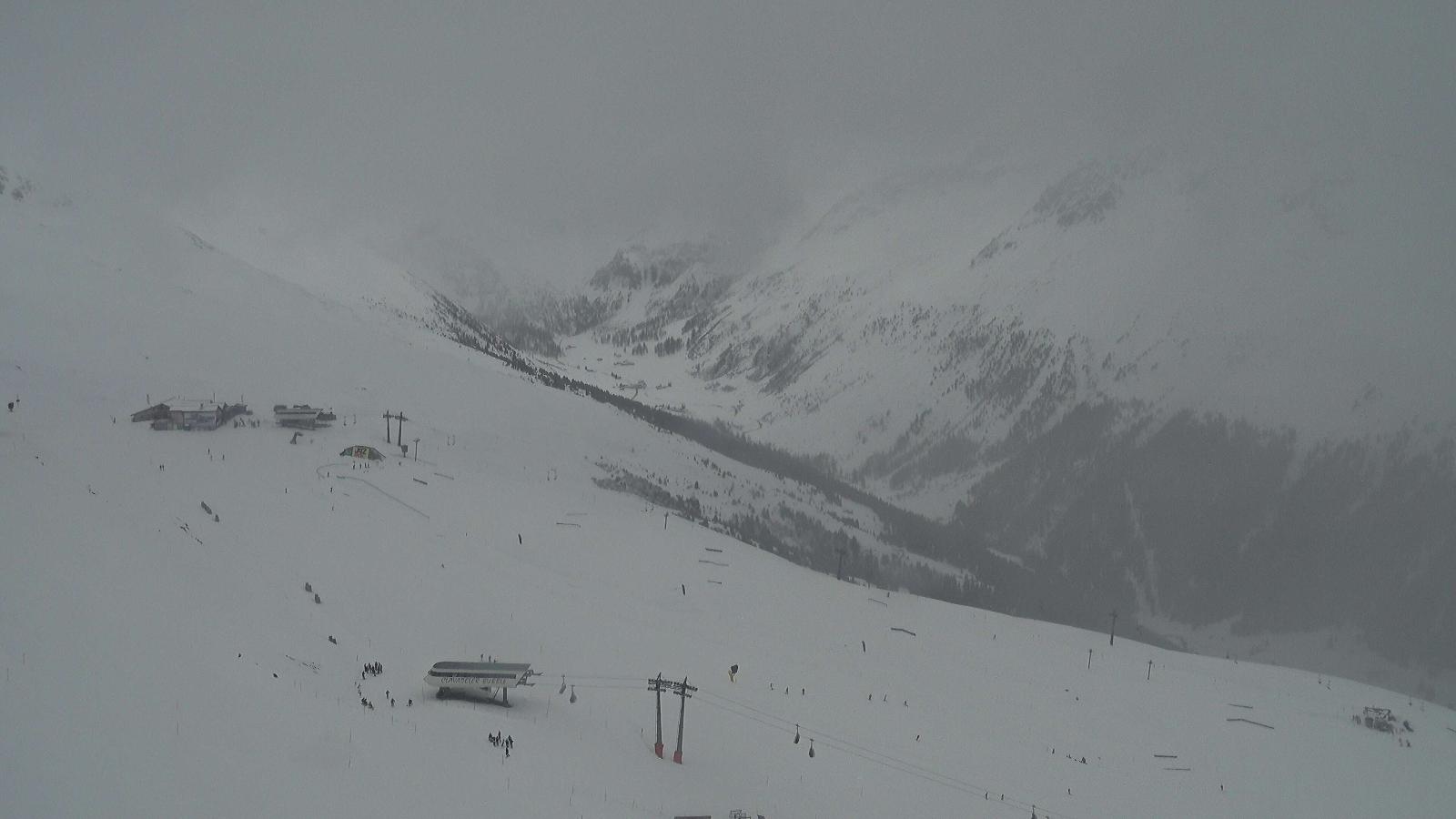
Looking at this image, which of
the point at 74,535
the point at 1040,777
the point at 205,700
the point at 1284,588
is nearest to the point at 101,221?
the point at 74,535

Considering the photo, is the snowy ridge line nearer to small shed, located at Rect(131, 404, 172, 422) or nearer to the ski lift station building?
the ski lift station building

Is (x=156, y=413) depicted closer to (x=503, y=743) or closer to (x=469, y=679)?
(x=469, y=679)

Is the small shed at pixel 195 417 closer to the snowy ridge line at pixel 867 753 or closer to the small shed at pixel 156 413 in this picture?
the small shed at pixel 156 413

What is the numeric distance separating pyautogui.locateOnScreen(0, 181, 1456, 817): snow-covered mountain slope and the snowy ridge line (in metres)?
0.21

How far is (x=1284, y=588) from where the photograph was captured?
192750 millimetres

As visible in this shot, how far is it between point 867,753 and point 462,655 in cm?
1968

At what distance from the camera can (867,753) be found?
40.1 metres

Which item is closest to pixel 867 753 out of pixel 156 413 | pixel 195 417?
pixel 195 417

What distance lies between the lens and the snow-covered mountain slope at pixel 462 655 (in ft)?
67.4

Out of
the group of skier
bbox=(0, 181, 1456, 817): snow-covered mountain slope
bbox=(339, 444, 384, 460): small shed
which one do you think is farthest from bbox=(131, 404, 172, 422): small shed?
the group of skier

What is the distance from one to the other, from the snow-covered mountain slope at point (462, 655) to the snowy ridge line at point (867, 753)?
21cm

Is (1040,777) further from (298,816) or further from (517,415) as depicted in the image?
(517,415)

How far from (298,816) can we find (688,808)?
14.1 m

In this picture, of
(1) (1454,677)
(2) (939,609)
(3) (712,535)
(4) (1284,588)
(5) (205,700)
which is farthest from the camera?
(4) (1284,588)
